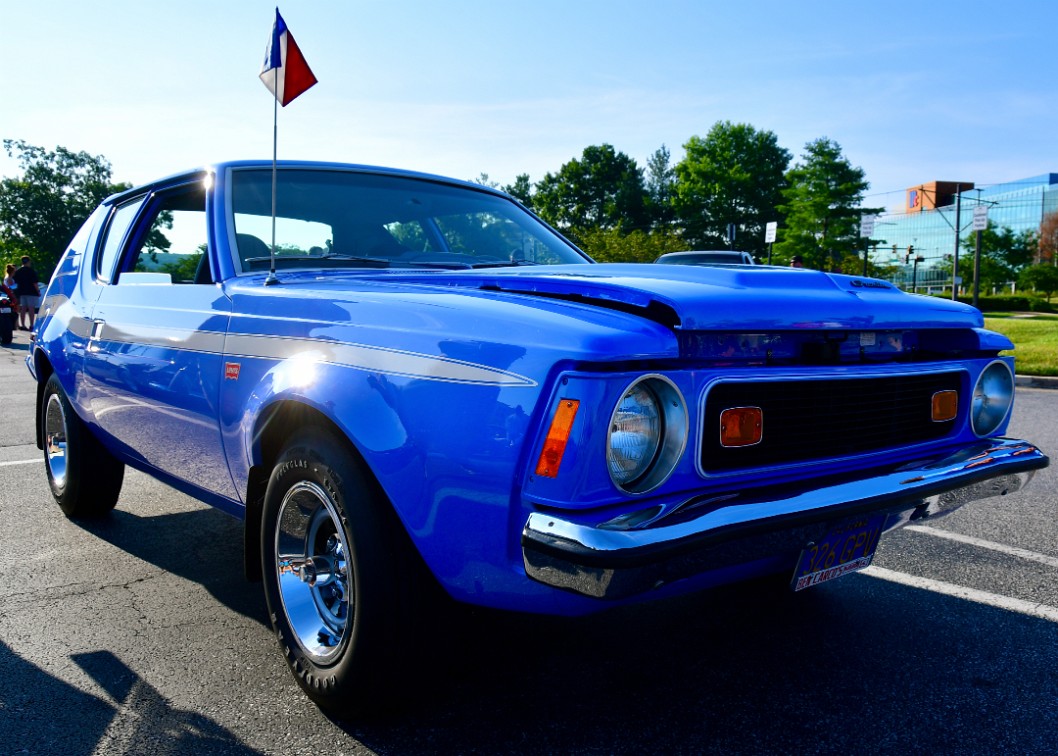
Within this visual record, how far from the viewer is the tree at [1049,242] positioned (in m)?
73.0

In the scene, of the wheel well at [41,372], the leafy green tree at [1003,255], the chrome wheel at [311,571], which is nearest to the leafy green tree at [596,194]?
the leafy green tree at [1003,255]

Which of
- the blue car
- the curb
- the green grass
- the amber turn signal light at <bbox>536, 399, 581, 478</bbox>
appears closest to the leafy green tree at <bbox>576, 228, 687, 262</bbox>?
the green grass

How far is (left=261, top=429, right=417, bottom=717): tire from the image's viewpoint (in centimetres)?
216

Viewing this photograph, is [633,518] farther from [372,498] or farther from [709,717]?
[709,717]

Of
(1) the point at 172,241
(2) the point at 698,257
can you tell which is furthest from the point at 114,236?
(2) the point at 698,257

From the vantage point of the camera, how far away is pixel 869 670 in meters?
2.67

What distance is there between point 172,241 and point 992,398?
10.8ft

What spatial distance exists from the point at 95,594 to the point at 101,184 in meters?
68.9

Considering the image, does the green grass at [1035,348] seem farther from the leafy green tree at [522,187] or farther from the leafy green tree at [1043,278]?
the leafy green tree at [522,187]

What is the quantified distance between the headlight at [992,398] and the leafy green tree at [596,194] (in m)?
63.1

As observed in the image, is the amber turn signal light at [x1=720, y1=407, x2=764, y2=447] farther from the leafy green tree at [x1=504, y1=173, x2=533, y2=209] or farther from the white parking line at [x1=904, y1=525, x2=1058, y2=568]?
the leafy green tree at [x1=504, y1=173, x2=533, y2=209]

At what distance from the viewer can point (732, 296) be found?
2.18m

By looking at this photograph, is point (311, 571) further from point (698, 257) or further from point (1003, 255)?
point (1003, 255)

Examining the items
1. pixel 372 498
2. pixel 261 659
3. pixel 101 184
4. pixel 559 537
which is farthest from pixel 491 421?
pixel 101 184
